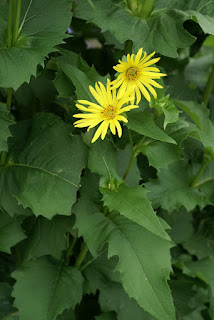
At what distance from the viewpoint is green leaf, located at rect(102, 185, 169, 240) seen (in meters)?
1.06

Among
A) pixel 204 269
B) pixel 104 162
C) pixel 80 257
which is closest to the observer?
pixel 104 162

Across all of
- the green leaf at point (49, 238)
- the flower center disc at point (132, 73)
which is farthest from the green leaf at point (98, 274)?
the flower center disc at point (132, 73)

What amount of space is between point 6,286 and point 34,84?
662 millimetres

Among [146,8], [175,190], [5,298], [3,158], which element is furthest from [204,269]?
[146,8]

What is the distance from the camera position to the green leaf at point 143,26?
1251 mm

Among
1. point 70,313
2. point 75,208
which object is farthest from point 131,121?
point 70,313

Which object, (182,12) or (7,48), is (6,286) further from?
(182,12)

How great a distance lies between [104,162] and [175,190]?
39 centimetres

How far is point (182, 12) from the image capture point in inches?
49.7

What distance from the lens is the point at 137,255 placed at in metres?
1.18

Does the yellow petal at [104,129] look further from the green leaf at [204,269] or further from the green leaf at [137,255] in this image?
the green leaf at [204,269]

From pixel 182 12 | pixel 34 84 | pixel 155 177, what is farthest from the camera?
pixel 155 177

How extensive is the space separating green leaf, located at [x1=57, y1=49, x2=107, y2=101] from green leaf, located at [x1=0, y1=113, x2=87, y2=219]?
5.7 inches

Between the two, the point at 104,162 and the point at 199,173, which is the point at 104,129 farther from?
the point at 199,173
